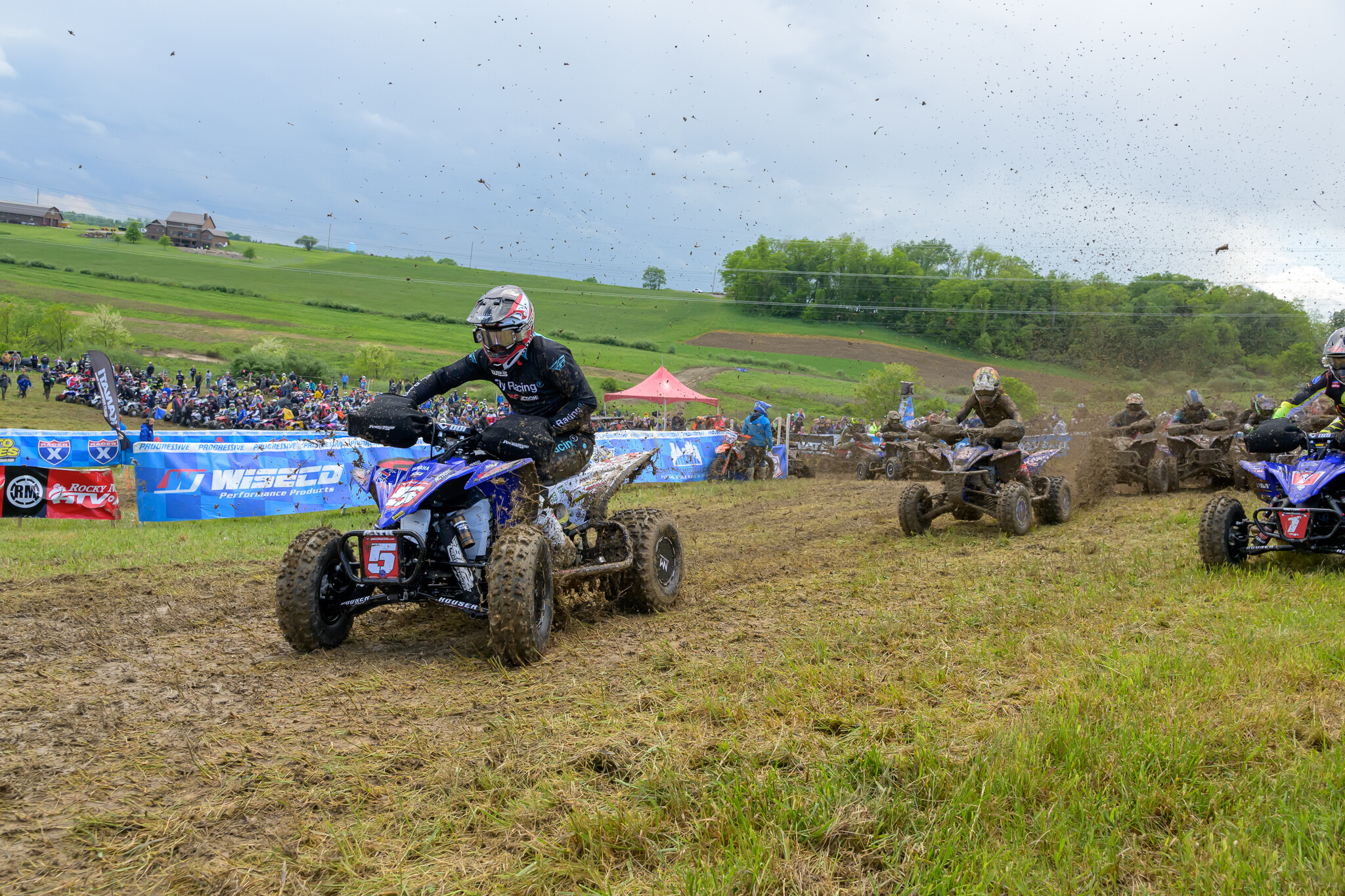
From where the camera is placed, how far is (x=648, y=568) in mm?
6195

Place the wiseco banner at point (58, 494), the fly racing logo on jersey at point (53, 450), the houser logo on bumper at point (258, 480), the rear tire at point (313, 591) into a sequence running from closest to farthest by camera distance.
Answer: the rear tire at point (313, 591)
the wiseco banner at point (58, 494)
the fly racing logo on jersey at point (53, 450)
the houser logo on bumper at point (258, 480)

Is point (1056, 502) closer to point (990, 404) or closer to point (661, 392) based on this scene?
point (990, 404)

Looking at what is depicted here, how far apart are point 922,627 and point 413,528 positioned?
10.9 feet

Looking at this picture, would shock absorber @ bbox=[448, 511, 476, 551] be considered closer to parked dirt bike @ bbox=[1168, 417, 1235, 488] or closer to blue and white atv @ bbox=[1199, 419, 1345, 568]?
blue and white atv @ bbox=[1199, 419, 1345, 568]

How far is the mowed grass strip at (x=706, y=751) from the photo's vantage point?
8.51 ft

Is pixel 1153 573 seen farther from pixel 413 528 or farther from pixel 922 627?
pixel 413 528

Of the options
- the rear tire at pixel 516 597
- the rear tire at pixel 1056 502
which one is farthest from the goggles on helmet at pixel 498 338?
the rear tire at pixel 1056 502

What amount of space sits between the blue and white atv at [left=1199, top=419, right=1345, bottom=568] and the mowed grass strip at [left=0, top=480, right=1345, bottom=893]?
736 millimetres

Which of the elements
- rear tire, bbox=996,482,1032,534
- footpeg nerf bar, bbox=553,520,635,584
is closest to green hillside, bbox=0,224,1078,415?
rear tire, bbox=996,482,1032,534

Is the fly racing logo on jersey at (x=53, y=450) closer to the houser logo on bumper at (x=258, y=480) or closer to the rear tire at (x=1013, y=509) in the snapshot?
the houser logo on bumper at (x=258, y=480)

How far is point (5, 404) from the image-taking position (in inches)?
1125

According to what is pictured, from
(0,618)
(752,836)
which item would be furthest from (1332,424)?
(0,618)

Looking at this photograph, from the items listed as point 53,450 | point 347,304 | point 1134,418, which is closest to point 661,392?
point 1134,418

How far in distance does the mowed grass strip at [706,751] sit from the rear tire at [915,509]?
159 inches
